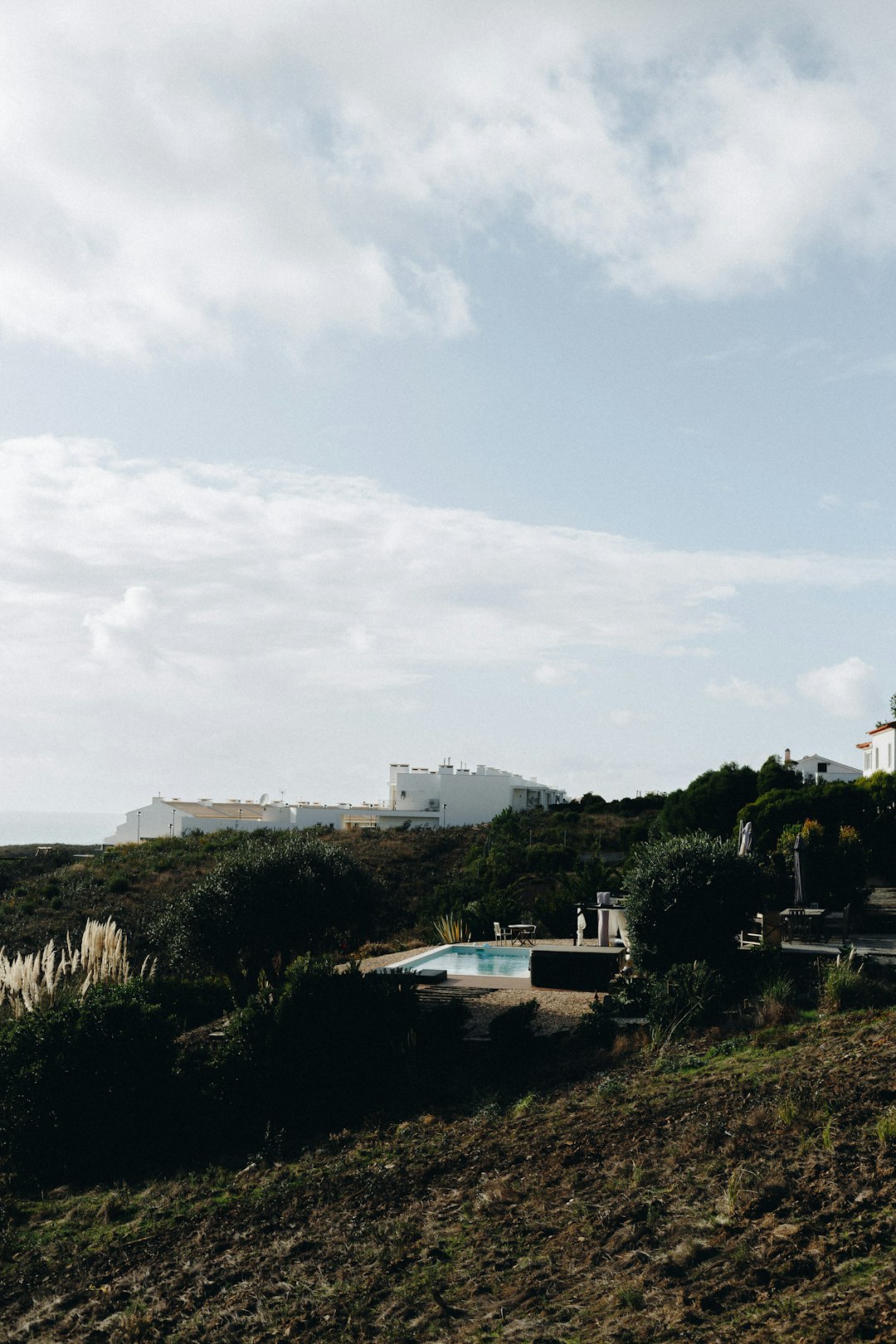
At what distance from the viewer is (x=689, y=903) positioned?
12742mm

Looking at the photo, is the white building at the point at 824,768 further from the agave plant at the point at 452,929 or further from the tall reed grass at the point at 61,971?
the tall reed grass at the point at 61,971

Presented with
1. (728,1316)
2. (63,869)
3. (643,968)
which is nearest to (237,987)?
(643,968)

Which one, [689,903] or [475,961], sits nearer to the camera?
[689,903]

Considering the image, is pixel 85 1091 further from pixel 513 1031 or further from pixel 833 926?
pixel 833 926

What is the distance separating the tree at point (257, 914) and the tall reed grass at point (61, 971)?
Answer: 179 centimetres

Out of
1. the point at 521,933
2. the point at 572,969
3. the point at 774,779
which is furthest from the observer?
the point at 774,779

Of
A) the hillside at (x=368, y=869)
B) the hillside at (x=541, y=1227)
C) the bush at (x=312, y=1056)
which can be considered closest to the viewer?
the hillside at (x=541, y=1227)

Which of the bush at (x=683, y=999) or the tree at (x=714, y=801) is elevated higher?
the tree at (x=714, y=801)

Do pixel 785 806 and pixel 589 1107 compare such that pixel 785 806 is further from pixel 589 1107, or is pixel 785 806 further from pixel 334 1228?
pixel 334 1228

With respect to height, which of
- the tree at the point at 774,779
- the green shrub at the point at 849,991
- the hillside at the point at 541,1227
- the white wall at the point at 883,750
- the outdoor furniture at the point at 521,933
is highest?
the white wall at the point at 883,750

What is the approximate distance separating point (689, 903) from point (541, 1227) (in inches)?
270

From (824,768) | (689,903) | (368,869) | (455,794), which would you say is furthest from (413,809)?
(689,903)

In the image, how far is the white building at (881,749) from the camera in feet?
147

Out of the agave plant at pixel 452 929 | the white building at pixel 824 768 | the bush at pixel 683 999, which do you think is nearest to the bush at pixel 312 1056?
the bush at pixel 683 999
